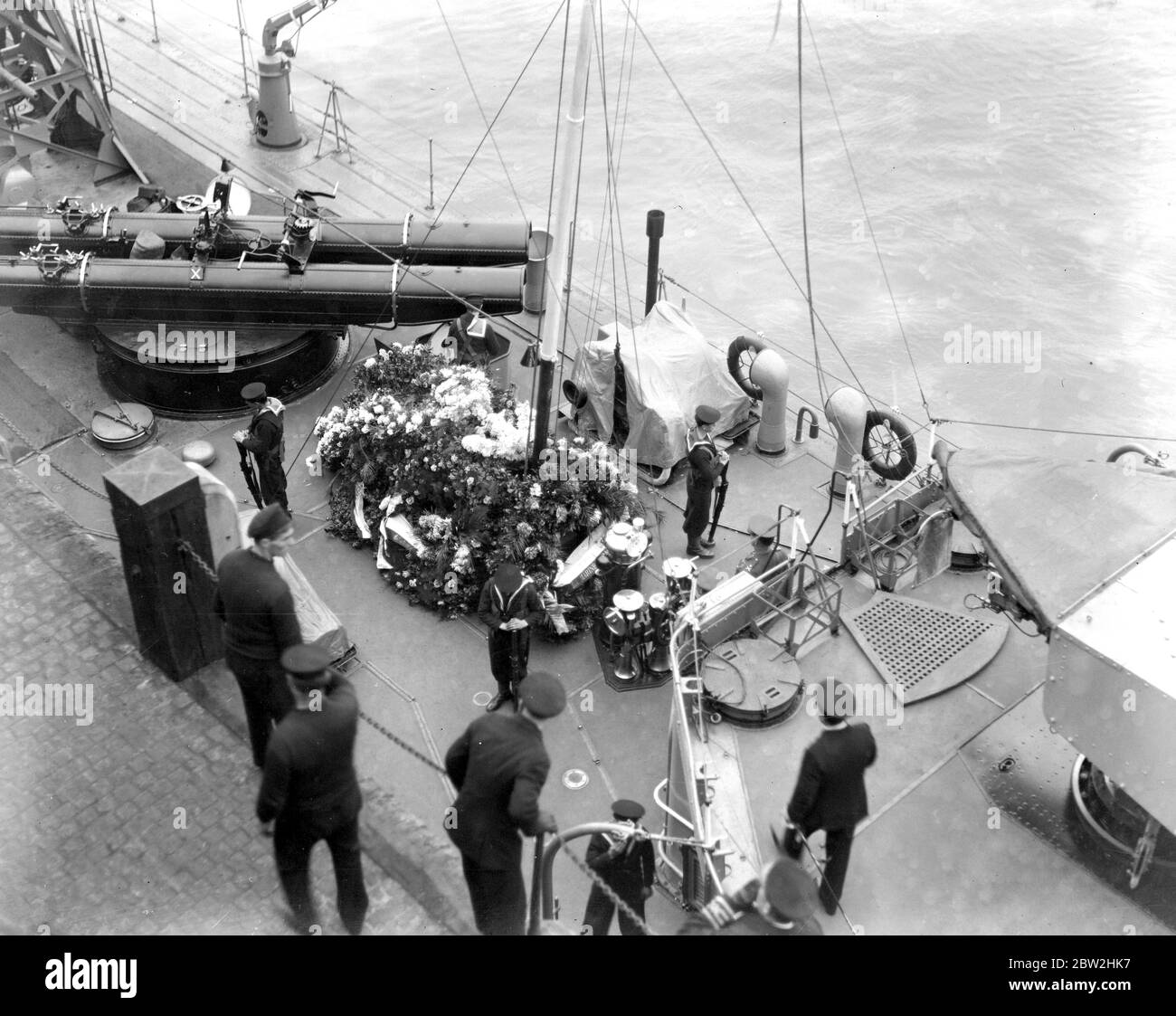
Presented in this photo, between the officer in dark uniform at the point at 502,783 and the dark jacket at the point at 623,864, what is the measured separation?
68 cm

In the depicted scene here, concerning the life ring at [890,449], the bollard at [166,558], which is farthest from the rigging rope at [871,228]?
the bollard at [166,558]

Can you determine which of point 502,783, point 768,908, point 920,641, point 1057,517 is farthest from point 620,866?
point 1057,517

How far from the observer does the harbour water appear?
17.2m

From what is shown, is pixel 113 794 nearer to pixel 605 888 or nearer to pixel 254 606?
pixel 254 606

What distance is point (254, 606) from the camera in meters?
7.50

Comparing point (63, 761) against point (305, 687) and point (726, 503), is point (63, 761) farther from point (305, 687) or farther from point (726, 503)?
point (726, 503)

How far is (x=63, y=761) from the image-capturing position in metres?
8.59

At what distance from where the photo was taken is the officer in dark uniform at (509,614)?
31.1 ft

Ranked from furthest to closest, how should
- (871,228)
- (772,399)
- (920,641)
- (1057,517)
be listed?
(871,228) → (772,399) → (920,641) → (1057,517)

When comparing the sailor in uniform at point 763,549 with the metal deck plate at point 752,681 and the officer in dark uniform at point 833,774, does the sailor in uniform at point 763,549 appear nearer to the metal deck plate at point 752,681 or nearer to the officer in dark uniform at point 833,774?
the metal deck plate at point 752,681

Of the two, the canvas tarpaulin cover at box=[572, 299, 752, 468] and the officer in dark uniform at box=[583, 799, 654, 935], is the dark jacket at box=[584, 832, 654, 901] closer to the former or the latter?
the officer in dark uniform at box=[583, 799, 654, 935]

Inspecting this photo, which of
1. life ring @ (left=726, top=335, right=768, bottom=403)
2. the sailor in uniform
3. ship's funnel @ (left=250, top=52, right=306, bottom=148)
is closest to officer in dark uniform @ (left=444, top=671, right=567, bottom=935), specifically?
the sailor in uniform

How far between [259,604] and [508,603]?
7.95 ft

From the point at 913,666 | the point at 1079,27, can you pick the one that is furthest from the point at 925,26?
the point at 913,666
